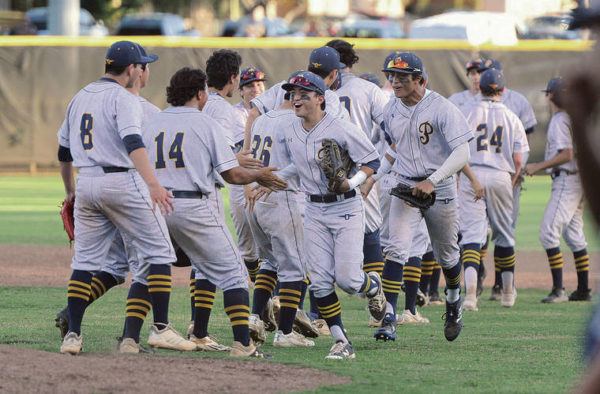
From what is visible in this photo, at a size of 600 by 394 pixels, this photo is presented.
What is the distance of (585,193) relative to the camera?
2.53 meters

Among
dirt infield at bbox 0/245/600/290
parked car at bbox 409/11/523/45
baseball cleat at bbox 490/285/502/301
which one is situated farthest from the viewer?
parked car at bbox 409/11/523/45

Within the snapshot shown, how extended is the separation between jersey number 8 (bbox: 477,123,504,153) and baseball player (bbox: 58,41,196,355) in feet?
14.7

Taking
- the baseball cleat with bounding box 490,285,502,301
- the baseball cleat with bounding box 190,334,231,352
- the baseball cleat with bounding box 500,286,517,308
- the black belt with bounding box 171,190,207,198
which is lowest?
the baseball cleat with bounding box 490,285,502,301

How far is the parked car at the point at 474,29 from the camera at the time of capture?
3600 centimetres

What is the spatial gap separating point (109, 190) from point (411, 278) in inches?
124

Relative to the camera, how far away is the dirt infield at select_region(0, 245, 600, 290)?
41.0 ft

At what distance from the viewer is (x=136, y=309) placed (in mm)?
7695

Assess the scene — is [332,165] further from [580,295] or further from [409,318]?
[580,295]

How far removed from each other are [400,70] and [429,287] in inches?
140

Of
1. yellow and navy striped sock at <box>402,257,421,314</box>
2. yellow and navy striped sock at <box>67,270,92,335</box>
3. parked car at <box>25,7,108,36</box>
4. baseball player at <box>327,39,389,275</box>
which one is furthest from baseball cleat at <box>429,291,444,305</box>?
parked car at <box>25,7,108,36</box>

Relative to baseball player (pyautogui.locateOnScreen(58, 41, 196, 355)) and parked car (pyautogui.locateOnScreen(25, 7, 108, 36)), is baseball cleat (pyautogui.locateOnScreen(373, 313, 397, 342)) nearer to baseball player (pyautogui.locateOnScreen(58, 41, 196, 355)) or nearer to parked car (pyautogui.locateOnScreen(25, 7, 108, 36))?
baseball player (pyautogui.locateOnScreen(58, 41, 196, 355))

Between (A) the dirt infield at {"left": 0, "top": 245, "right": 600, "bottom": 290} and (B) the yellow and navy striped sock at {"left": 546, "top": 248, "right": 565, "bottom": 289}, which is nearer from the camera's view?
(B) the yellow and navy striped sock at {"left": 546, "top": 248, "right": 565, "bottom": 289}

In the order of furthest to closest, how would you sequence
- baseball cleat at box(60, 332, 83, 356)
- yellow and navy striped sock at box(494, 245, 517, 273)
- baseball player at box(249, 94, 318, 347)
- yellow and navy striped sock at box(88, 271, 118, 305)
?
yellow and navy striped sock at box(494, 245, 517, 273) → baseball player at box(249, 94, 318, 347) → yellow and navy striped sock at box(88, 271, 118, 305) → baseball cleat at box(60, 332, 83, 356)

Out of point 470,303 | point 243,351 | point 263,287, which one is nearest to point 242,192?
point 263,287
